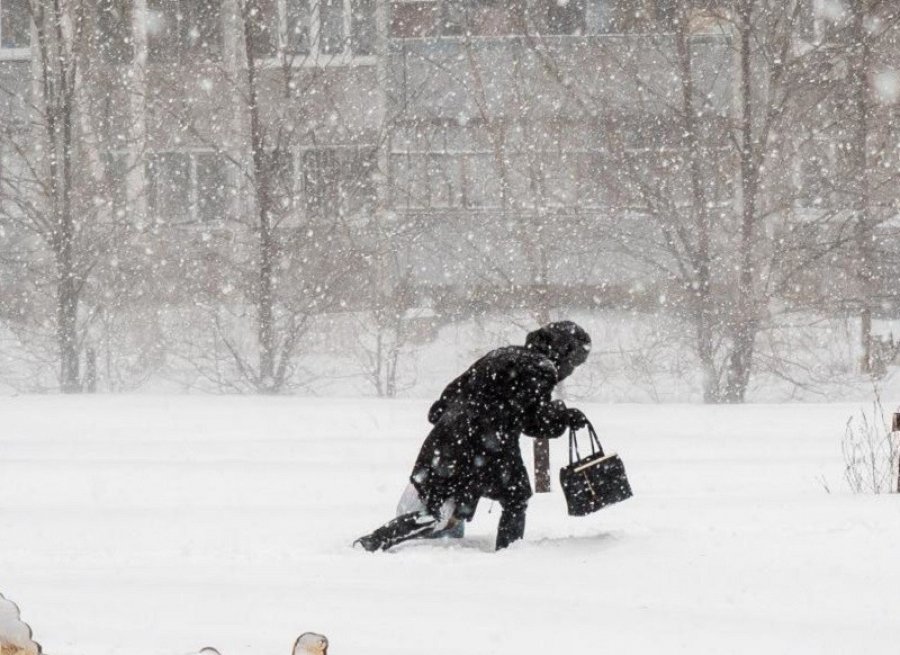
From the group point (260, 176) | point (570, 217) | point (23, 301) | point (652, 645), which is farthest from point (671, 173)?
point (652, 645)

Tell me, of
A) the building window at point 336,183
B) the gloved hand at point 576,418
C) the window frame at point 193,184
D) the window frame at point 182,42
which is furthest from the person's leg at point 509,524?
the window frame at point 182,42

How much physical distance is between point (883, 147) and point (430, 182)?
7053 mm

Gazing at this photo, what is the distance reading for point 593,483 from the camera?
6660mm

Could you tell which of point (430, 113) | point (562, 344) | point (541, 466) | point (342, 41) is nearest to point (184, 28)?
point (342, 41)

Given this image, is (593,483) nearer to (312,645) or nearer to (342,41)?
(312,645)

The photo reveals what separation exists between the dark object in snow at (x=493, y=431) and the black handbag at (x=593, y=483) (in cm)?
22

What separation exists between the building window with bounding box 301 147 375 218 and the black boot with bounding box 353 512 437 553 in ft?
37.7

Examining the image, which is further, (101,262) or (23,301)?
(23,301)

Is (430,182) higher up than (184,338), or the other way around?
(430,182)

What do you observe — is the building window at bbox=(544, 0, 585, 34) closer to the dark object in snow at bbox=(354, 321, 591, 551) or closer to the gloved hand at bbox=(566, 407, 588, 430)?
the dark object in snow at bbox=(354, 321, 591, 551)

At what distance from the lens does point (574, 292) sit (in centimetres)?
2162

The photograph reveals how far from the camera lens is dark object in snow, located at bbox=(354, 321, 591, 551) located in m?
6.57

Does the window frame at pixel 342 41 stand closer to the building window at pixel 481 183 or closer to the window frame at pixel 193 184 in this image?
the window frame at pixel 193 184

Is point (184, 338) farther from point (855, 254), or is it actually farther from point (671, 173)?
point (855, 254)
